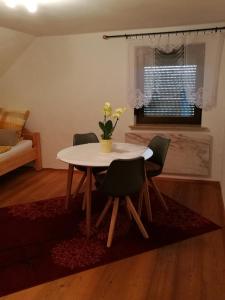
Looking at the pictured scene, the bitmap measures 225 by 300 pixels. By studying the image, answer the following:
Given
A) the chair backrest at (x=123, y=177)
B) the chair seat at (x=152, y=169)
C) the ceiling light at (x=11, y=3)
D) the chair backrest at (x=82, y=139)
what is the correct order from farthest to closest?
the chair backrest at (x=82, y=139), the chair seat at (x=152, y=169), the ceiling light at (x=11, y=3), the chair backrest at (x=123, y=177)

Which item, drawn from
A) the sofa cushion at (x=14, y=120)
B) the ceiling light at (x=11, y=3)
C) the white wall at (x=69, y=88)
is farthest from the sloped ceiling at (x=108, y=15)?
the sofa cushion at (x=14, y=120)

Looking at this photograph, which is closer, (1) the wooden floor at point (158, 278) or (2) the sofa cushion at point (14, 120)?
(1) the wooden floor at point (158, 278)

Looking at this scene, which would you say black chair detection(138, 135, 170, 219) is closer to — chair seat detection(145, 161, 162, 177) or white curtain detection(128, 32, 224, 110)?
chair seat detection(145, 161, 162, 177)

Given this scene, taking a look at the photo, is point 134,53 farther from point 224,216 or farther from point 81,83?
point 224,216

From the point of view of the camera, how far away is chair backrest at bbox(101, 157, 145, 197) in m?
2.13

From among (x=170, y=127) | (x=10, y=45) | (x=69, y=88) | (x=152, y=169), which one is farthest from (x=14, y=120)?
(x=152, y=169)

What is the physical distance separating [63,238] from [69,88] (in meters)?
2.38

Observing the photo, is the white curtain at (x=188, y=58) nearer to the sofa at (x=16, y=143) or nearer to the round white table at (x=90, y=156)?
the round white table at (x=90, y=156)

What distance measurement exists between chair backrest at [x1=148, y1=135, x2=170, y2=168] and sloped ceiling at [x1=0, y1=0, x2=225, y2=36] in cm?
129

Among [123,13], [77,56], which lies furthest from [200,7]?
[77,56]

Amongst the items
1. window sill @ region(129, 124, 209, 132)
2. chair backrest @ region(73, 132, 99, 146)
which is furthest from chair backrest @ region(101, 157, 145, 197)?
window sill @ region(129, 124, 209, 132)

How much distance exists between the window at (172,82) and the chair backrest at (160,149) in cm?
91

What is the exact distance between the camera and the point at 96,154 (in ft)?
8.44

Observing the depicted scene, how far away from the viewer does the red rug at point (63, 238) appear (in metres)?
2.00
